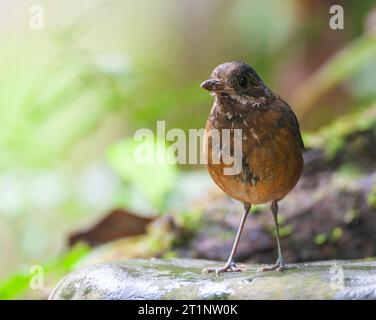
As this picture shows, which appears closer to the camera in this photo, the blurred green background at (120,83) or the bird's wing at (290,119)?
the bird's wing at (290,119)

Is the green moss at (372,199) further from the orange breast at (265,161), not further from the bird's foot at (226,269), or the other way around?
the bird's foot at (226,269)

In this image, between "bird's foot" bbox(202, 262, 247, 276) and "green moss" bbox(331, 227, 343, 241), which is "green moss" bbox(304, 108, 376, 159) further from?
"bird's foot" bbox(202, 262, 247, 276)

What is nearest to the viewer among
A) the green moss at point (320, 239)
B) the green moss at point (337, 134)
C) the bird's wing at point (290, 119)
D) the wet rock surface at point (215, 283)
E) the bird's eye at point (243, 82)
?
the wet rock surface at point (215, 283)

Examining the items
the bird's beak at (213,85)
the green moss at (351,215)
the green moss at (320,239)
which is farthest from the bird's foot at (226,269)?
the green moss at (351,215)

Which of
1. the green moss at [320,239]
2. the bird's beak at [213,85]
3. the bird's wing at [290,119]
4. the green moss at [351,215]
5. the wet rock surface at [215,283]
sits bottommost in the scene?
the wet rock surface at [215,283]

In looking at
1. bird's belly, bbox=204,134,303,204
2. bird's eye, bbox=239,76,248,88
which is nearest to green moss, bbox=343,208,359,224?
bird's belly, bbox=204,134,303,204
